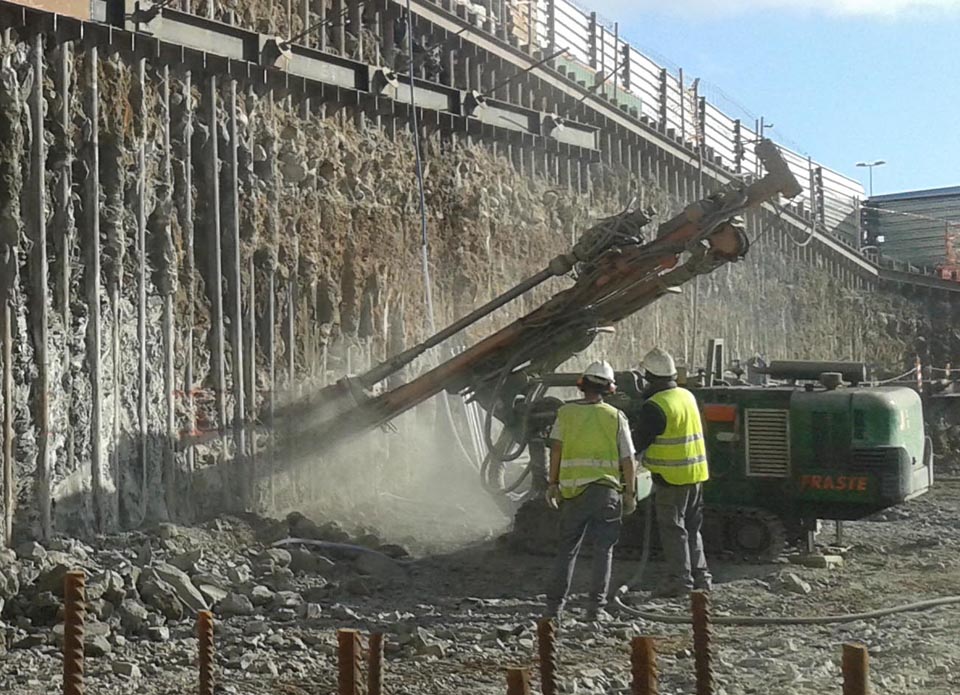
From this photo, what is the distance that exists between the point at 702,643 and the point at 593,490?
3645 mm

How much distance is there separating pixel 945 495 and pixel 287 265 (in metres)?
9.46

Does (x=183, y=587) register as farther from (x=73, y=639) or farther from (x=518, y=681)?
(x=518, y=681)

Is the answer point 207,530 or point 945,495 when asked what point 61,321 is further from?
point 945,495

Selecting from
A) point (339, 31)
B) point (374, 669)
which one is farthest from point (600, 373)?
point (339, 31)

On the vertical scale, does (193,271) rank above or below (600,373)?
above

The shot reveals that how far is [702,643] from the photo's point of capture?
4703 mm

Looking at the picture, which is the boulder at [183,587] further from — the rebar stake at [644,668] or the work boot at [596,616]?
the rebar stake at [644,668]

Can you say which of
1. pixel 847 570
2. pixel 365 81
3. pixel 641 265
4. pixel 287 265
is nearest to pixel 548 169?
pixel 365 81

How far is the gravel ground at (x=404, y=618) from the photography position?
683cm

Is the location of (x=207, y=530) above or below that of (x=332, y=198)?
below

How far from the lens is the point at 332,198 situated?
13.4 m

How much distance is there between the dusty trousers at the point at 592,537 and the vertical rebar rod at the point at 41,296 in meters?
4.10

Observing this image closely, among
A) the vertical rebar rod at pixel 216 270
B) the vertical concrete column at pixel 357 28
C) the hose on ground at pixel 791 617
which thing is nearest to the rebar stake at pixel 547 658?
the hose on ground at pixel 791 617

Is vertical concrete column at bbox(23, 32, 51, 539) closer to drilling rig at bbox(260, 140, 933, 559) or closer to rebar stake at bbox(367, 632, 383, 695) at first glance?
drilling rig at bbox(260, 140, 933, 559)
